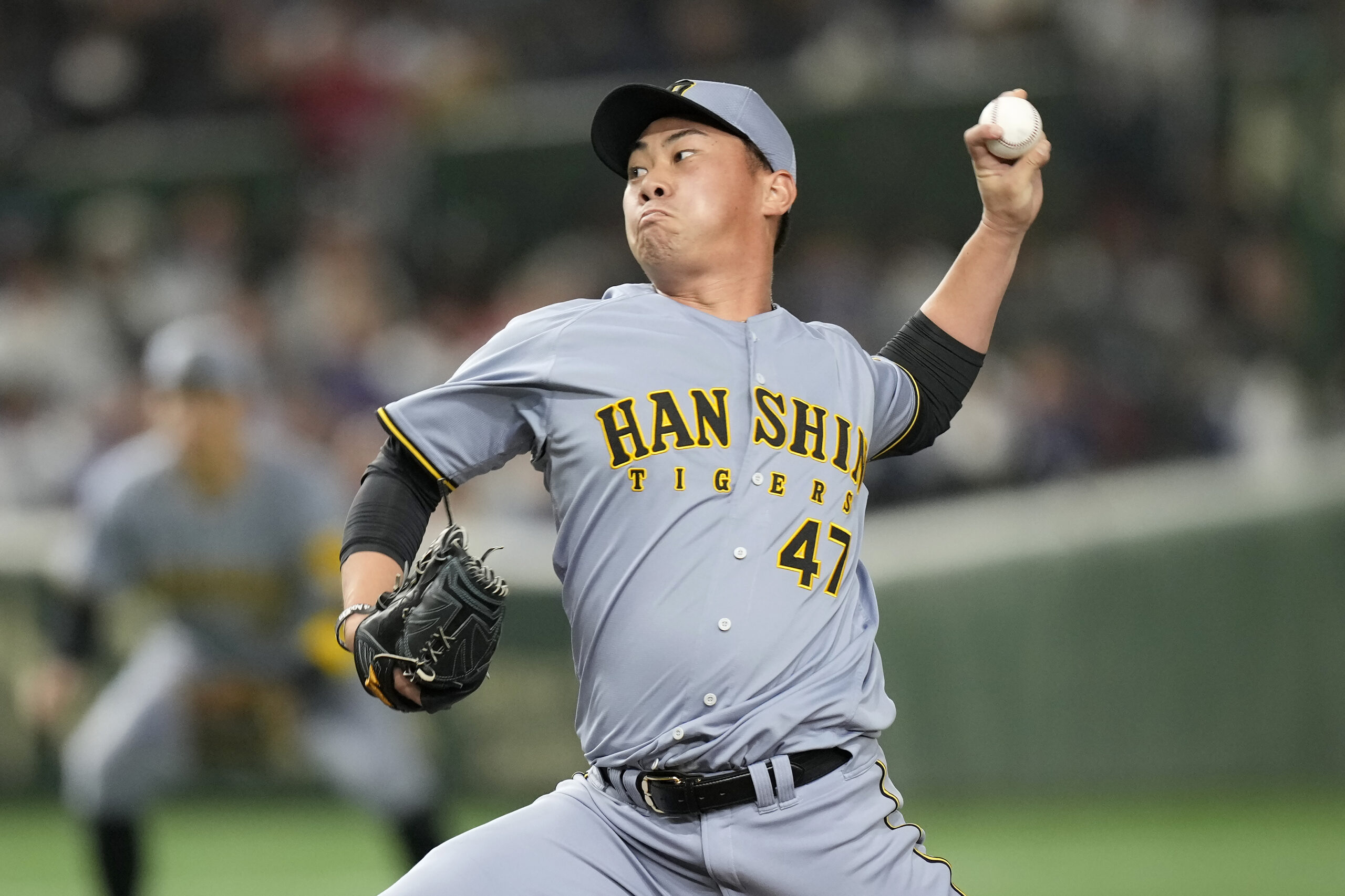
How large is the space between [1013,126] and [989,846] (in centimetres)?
506

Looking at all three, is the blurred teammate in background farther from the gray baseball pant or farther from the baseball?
the baseball

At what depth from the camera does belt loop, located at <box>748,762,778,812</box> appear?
3.21m

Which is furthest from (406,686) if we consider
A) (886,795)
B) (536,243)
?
(536,243)

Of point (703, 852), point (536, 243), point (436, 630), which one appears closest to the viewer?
point (436, 630)

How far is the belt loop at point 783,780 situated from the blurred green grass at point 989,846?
3976mm

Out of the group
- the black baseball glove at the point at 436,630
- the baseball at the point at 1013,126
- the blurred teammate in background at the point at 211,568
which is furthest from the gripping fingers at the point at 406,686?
the blurred teammate in background at the point at 211,568

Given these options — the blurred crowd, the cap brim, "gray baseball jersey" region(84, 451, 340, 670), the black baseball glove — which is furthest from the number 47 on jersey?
the blurred crowd

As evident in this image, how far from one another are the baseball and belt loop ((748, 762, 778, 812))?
57.0 inches

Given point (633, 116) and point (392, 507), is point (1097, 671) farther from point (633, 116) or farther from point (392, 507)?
point (392, 507)

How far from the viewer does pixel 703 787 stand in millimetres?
3215

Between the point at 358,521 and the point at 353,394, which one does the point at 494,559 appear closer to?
the point at 353,394

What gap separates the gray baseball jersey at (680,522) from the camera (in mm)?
3246

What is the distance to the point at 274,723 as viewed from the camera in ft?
28.8

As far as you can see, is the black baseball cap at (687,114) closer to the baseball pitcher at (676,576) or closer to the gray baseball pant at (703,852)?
the baseball pitcher at (676,576)
